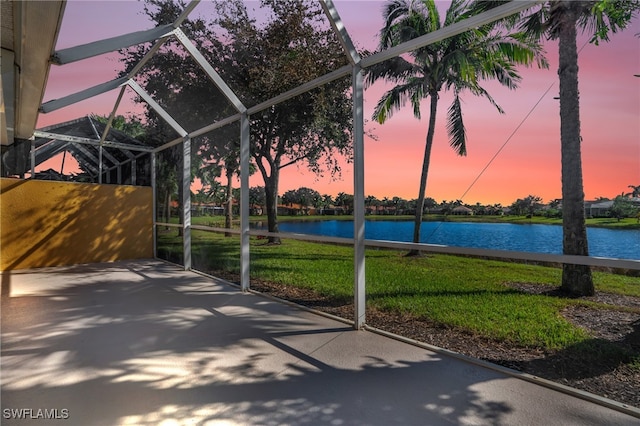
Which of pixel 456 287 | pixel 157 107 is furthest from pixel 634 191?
pixel 157 107

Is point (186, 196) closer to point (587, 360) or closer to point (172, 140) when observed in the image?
point (172, 140)

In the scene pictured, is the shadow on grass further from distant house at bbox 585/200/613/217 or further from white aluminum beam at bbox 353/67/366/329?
white aluminum beam at bbox 353/67/366/329

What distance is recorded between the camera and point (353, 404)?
212 centimetres

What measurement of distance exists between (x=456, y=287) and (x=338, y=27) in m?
3.04

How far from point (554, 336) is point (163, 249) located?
27.9 ft

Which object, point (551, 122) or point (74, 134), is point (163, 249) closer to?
point (74, 134)

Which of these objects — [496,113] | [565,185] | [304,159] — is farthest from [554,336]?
[304,159]

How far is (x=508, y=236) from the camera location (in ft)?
9.32

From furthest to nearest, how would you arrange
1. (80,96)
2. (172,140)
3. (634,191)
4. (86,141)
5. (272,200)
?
(86,141) < (172,140) < (272,200) < (80,96) < (634,191)

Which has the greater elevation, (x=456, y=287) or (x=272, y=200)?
(x=272, y=200)

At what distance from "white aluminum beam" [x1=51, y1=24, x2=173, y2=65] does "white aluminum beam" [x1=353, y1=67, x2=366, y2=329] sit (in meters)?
2.64

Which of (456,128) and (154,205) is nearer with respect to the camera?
(456,128)

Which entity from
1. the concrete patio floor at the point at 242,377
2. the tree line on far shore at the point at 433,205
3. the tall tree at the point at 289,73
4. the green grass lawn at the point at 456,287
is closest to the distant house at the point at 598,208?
the tree line on far shore at the point at 433,205

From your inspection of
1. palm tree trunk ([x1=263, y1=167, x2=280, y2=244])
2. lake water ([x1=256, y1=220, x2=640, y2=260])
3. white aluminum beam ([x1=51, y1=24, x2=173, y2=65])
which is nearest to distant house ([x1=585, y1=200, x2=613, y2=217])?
lake water ([x1=256, y1=220, x2=640, y2=260])
